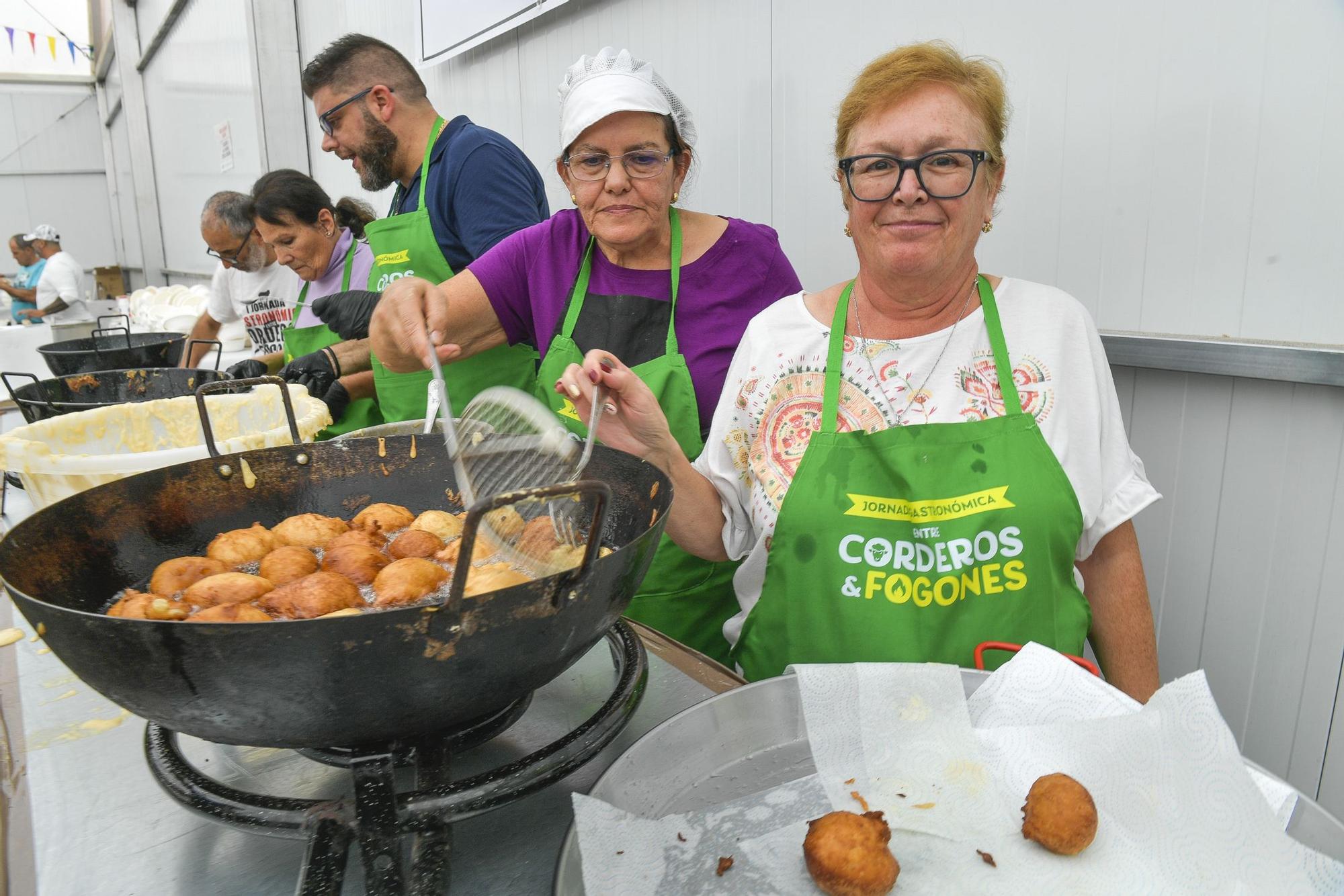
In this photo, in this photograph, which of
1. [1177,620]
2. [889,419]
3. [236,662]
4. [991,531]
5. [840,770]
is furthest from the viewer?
[1177,620]

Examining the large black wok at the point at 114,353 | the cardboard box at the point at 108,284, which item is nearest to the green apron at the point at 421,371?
the large black wok at the point at 114,353

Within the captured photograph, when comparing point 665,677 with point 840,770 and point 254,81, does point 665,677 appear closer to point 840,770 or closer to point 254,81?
point 840,770

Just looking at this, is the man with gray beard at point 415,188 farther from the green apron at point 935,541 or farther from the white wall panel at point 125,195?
the white wall panel at point 125,195

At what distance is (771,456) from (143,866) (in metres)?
1.02

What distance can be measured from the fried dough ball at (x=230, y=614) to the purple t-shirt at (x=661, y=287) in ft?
3.35

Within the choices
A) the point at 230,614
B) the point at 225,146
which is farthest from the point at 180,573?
the point at 225,146

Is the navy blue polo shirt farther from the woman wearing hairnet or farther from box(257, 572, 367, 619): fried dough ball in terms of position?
box(257, 572, 367, 619): fried dough ball

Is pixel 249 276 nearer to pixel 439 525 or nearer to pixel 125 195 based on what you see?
pixel 439 525

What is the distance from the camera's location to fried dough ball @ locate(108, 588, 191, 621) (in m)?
0.89

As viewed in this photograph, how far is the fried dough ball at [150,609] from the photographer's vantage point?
2.92ft

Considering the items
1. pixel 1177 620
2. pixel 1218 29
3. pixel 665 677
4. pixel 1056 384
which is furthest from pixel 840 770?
pixel 1218 29

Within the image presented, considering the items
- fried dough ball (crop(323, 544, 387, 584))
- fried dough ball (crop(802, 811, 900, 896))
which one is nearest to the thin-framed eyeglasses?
fried dough ball (crop(323, 544, 387, 584))

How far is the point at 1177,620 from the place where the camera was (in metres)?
1.74

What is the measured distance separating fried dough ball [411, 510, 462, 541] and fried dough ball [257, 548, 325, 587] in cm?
16
